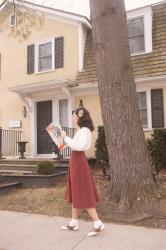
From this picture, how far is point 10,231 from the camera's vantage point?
16.5 feet

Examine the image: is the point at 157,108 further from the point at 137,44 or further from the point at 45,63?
the point at 45,63

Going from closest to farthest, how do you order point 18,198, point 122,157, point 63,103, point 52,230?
point 52,230 → point 122,157 → point 18,198 → point 63,103

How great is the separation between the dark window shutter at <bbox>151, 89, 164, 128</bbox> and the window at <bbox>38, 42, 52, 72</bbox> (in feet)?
15.2

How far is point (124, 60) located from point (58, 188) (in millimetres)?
3447

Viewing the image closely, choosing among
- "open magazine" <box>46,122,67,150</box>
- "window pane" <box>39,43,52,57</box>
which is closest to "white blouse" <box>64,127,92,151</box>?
"open magazine" <box>46,122,67,150</box>

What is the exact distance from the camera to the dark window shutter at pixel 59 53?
41.8 ft

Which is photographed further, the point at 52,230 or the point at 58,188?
the point at 58,188

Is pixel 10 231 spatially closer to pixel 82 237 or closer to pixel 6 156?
pixel 82 237

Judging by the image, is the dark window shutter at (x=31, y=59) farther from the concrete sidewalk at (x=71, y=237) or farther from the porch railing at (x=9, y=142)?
the concrete sidewalk at (x=71, y=237)

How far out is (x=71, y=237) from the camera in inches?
181

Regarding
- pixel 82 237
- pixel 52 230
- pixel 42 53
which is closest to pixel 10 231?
pixel 52 230

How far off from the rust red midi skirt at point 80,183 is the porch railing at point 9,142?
8720 millimetres

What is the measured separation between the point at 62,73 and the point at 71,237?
29.1 feet

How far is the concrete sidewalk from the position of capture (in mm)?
4195
